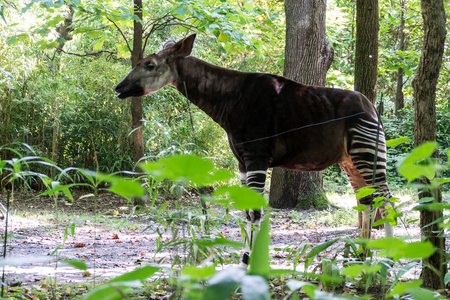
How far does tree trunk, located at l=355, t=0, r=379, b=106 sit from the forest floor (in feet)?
4.23

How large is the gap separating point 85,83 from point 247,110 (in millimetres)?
5550

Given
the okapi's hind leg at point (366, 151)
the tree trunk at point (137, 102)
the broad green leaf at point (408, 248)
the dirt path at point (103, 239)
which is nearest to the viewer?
the broad green leaf at point (408, 248)

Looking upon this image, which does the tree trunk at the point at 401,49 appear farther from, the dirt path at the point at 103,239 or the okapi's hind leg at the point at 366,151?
the okapi's hind leg at the point at 366,151

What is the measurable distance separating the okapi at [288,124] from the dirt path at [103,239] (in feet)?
1.71

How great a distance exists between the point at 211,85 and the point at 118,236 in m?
2.02

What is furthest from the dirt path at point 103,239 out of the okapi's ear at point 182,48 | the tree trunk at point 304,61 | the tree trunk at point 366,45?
the tree trunk at point 366,45

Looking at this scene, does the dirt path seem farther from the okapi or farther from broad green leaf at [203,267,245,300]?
broad green leaf at [203,267,245,300]

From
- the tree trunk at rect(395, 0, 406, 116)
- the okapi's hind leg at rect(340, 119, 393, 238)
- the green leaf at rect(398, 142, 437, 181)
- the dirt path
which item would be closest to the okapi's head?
the dirt path

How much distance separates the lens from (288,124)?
10.3 ft

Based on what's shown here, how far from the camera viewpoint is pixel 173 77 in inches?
135

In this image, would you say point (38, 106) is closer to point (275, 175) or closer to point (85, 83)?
point (85, 83)

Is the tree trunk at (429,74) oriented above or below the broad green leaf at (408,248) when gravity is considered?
above

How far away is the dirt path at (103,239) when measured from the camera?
8.98ft

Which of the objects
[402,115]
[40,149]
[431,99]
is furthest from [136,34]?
[402,115]
